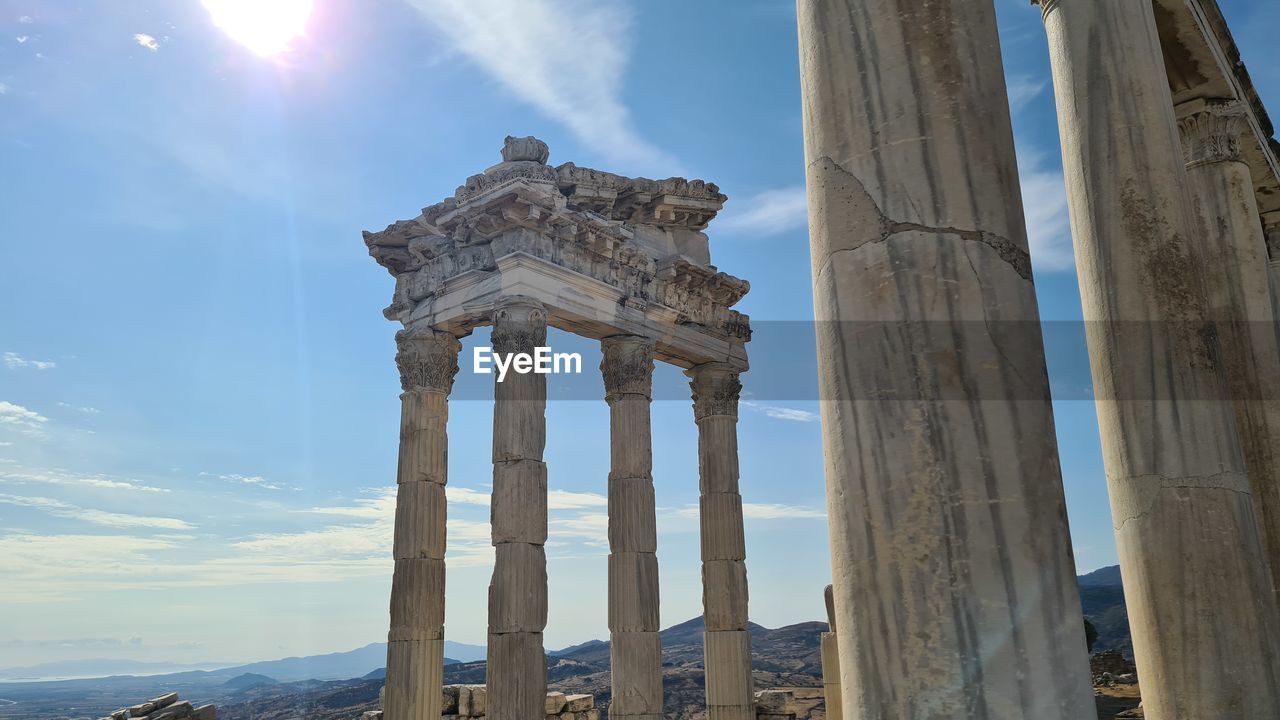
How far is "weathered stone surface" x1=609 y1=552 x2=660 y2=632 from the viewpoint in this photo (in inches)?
804

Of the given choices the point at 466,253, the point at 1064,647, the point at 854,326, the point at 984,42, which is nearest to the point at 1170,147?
the point at 984,42

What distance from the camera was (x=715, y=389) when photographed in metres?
24.4

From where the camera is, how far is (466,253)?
21000mm

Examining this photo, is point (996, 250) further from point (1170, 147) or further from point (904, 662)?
point (1170, 147)

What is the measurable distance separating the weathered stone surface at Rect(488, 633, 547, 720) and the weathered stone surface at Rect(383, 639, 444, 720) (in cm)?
164

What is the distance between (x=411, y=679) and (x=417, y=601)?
1.51 metres

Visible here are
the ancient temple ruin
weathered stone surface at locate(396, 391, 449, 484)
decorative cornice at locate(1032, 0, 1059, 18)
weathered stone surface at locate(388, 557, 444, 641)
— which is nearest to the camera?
decorative cornice at locate(1032, 0, 1059, 18)

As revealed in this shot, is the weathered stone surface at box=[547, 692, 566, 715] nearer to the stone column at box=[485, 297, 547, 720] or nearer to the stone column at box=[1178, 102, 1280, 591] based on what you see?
the stone column at box=[485, 297, 547, 720]

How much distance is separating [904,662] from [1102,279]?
188 inches

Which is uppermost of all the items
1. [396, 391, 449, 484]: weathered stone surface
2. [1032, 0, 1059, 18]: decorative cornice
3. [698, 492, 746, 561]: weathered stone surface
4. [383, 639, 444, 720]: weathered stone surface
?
[1032, 0, 1059, 18]: decorative cornice

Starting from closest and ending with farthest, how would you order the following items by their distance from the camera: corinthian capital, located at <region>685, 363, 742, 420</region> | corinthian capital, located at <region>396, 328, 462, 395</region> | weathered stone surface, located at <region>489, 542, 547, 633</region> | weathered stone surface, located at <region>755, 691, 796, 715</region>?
weathered stone surface, located at <region>489, 542, 547, 633</region> → corinthian capital, located at <region>396, 328, 462, 395</region> → weathered stone surface, located at <region>755, 691, 796, 715</region> → corinthian capital, located at <region>685, 363, 742, 420</region>

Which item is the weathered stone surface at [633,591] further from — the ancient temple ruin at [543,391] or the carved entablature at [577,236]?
the carved entablature at [577,236]

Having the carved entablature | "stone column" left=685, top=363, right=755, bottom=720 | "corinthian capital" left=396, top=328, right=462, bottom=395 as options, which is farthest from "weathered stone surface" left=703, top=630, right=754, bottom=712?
"corinthian capital" left=396, top=328, right=462, bottom=395

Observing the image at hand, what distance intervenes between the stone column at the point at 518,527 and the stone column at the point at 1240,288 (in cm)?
1185
